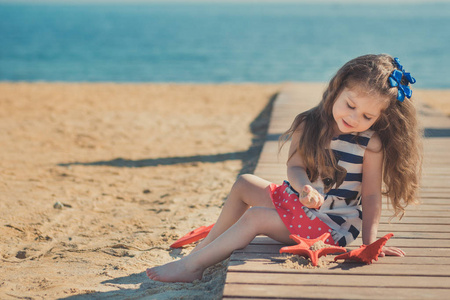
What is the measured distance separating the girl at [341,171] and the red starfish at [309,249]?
0.31 ft

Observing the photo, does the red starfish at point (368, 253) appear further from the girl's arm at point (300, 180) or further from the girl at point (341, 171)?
the girl's arm at point (300, 180)

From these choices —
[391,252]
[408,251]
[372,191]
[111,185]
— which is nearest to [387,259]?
[391,252]

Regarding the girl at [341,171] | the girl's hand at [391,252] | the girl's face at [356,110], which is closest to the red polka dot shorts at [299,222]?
the girl at [341,171]

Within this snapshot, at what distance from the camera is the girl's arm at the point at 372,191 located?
116 inches

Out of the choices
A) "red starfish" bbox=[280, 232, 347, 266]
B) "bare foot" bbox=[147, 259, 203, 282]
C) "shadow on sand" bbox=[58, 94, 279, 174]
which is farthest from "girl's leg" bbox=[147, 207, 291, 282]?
"shadow on sand" bbox=[58, 94, 279, 174]

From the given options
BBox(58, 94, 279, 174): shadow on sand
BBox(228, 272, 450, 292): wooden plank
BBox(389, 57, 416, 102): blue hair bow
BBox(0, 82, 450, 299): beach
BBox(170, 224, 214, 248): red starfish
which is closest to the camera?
BBox(228, 272, 450, 292): wooden plank

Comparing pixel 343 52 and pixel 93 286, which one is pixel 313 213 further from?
pixel 343 52

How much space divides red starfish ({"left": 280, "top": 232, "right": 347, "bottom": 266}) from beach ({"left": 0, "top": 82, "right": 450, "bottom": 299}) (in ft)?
1.61

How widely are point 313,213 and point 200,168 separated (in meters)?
3.27

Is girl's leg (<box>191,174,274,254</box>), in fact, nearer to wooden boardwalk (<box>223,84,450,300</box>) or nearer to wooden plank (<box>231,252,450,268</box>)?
wooden boardwalk (<box>223,84,450,300</box>)

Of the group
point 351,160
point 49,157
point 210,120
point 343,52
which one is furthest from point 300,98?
point 343,52

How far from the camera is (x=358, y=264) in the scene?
2.74m

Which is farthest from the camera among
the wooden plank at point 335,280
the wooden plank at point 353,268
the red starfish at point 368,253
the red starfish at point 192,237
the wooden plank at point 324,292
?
the red starfish at point 192,237

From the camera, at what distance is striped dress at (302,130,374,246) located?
9.80ft
